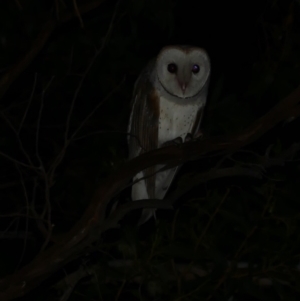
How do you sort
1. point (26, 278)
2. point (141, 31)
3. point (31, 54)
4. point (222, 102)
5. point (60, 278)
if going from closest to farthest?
1. point (26, 278)
2. point (31, 54)
3. point (60, 278)
4. point (222, 102)
5. point (141, 31)

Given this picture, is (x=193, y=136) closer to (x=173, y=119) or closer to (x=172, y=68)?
(x=173, y=119)

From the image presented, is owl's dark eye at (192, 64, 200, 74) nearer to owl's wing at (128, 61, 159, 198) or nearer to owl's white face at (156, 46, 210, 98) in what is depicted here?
owl's white face at (156, 46, 210, 98)

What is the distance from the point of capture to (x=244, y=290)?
247 cm

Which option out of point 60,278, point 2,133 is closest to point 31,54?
point 2,133

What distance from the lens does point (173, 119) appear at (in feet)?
8.85

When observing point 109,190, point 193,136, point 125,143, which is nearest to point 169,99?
point 193,136

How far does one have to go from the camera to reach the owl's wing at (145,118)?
2.70 meters

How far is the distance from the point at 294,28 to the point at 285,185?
602mm

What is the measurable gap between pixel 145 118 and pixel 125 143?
10.5 inches

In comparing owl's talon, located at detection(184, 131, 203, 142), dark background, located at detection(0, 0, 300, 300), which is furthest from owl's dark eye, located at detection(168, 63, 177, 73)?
owl's talon, located at detection(184, 131, 203, 142)

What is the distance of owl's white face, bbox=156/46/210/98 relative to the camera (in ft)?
8.85

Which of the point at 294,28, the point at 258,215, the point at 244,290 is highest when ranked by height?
the point at 294,28

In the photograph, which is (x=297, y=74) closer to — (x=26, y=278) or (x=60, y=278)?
(x=60, y=278)

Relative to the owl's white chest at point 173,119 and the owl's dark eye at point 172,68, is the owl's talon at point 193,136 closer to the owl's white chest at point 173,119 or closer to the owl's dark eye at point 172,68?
the owl's white chest at point 173,119
